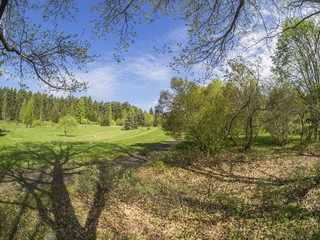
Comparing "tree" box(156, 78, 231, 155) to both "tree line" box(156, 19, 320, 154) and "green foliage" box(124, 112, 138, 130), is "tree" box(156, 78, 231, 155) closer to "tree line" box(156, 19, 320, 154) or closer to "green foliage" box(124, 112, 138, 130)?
"tree line" box(156, 19, 320, 154)

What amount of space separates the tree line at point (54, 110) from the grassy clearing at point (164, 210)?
156ft

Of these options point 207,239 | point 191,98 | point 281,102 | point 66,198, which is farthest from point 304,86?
point 66,198

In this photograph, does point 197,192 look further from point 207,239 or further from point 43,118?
point 43,118

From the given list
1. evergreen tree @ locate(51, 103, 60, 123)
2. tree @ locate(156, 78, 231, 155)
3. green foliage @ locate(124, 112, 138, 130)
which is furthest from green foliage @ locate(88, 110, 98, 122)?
tree @ locate(156, 78, 231, 155)

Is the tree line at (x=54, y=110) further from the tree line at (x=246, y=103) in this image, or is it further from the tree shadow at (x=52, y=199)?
the tree line at (x=246, y=103)

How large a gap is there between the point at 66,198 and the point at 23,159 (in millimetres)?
6148

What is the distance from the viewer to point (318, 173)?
5.25 m

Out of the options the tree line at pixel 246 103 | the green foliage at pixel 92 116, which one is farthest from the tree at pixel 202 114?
the green foliage at pixel 92 116

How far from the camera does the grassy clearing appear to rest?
3.88 metres

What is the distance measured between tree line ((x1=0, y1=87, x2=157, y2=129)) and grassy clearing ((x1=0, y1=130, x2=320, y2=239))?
156 ft

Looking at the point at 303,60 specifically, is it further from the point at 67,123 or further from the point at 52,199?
the point at 67,123

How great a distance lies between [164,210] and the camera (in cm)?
484

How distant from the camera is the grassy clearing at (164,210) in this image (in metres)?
3.88

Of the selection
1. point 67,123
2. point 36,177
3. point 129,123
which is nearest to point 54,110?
point 129,123
